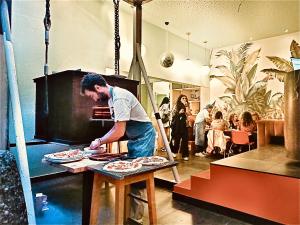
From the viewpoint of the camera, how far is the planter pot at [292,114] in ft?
8.95

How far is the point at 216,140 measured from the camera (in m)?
5.72

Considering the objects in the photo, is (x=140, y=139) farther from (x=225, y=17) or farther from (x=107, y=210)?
(x=225, y=17)

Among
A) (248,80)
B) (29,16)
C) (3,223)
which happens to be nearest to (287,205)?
(3,223)

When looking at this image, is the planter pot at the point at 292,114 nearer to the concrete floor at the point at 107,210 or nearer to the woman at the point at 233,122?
the concrete floor at the point at 107,210

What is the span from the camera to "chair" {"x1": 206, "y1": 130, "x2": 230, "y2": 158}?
5.66m

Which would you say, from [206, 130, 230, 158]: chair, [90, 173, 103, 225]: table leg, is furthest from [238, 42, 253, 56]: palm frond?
[90, 173, 103, 225]: table leg

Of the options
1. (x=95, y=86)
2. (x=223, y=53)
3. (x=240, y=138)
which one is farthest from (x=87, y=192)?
(x=223, y=53)

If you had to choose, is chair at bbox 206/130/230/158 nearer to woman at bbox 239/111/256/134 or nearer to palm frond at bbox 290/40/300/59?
woman at bbox 239/111/256/134

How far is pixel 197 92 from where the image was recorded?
846 centimetres

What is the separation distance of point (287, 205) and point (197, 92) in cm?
643

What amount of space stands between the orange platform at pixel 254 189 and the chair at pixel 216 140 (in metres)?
2.54

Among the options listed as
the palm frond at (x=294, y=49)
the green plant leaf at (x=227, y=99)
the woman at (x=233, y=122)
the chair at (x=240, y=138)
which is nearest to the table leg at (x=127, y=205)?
the chair at (x=240, y=138)

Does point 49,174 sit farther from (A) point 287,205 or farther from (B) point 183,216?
(A) point 287,205

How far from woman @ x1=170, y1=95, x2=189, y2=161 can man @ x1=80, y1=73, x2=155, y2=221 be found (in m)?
3.18
